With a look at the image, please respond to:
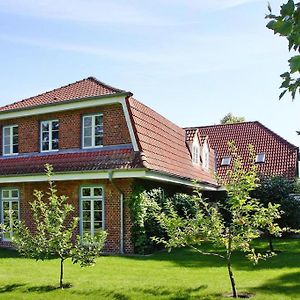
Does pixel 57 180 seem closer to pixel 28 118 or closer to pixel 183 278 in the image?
pixel 28 118

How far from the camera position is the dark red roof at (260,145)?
2625 centimetres

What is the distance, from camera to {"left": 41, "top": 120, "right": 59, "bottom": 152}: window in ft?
61.9

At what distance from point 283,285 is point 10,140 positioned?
14321 millimetres

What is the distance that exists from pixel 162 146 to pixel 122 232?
14.5ft

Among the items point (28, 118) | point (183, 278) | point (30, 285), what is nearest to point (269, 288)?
point (183, 278)

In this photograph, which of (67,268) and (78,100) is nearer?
(67,268)

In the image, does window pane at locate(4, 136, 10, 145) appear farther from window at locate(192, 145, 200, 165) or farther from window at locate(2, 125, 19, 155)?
window at locate(192, 145, 200, 165)

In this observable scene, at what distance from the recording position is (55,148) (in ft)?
61.6

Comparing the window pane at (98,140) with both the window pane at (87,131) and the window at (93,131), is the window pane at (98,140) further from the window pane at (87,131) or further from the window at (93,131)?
the window pane at (87,131)

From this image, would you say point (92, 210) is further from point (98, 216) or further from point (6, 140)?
point (6, 140)

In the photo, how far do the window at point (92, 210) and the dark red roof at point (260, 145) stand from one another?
1146cm

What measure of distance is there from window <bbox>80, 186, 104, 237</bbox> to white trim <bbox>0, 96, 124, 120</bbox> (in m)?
3.33

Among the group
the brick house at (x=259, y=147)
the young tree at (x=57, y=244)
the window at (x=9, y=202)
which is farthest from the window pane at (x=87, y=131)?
the brick house at (x=259, y=147)

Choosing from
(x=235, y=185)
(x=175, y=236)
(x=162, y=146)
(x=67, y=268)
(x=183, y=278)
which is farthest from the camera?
(x=162, y=146)
